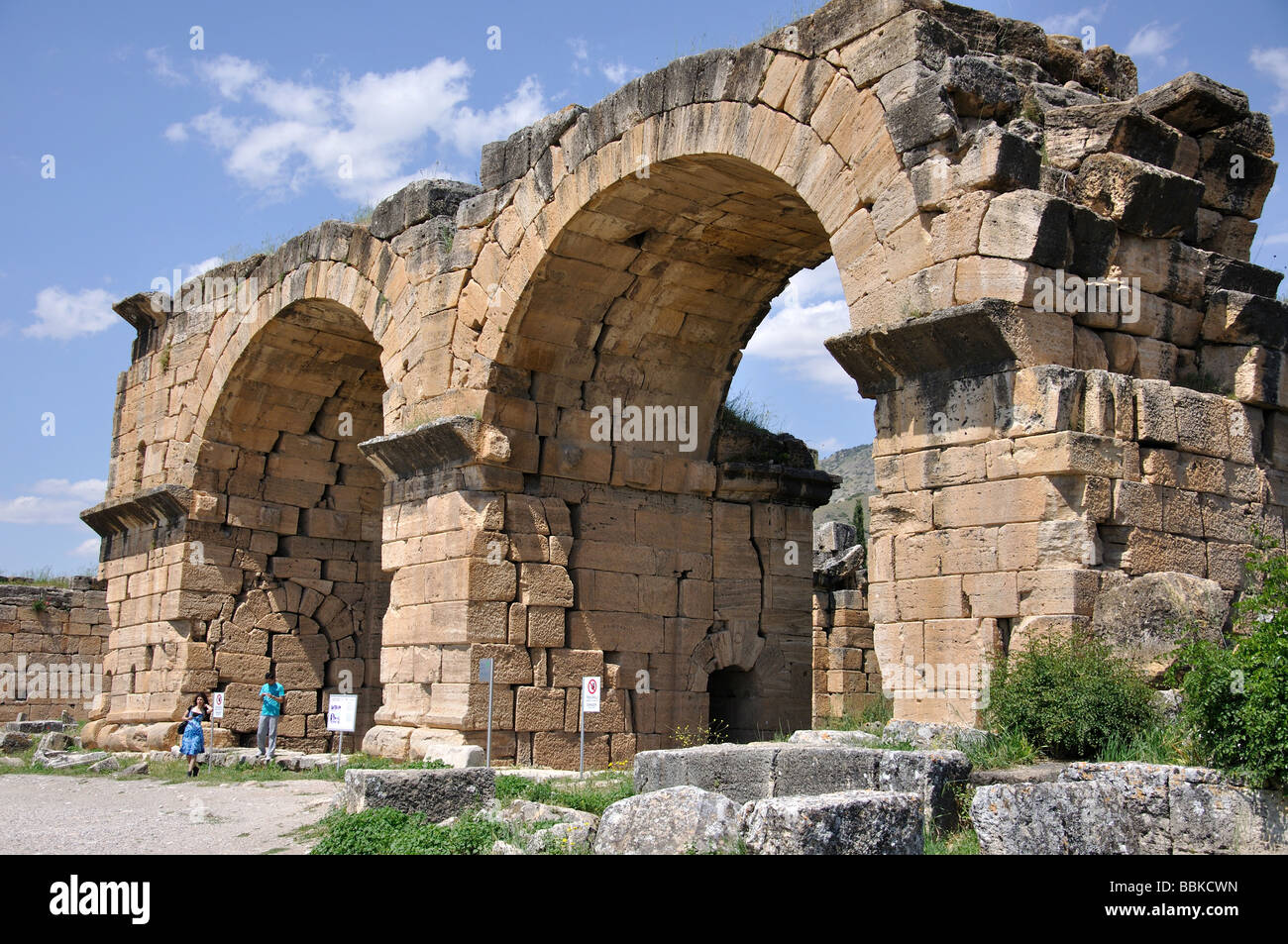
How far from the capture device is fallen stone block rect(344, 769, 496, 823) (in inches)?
297

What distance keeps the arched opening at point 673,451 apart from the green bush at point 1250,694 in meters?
5.84

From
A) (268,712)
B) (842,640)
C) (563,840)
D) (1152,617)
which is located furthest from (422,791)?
(842,640)

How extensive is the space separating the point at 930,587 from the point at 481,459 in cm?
499

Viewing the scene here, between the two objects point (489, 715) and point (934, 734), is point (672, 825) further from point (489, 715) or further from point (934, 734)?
point (489, 715)

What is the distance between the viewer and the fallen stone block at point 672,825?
5.56 metres

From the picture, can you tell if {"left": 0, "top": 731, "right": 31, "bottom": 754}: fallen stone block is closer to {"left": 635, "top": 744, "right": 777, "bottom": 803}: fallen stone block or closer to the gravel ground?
the gravel ground

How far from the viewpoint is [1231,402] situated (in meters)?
8.47

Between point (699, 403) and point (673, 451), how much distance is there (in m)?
0.59

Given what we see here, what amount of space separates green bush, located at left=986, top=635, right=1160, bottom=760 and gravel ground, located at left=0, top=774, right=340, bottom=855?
4268mm

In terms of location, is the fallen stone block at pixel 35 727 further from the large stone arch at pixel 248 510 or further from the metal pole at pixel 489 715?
the metal pole at pixel 489 715

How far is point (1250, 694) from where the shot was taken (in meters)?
5.78

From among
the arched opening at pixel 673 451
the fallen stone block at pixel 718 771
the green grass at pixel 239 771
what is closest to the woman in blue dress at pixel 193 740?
the green grass at pixel 239 771

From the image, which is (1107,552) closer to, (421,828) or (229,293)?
(421,828)
